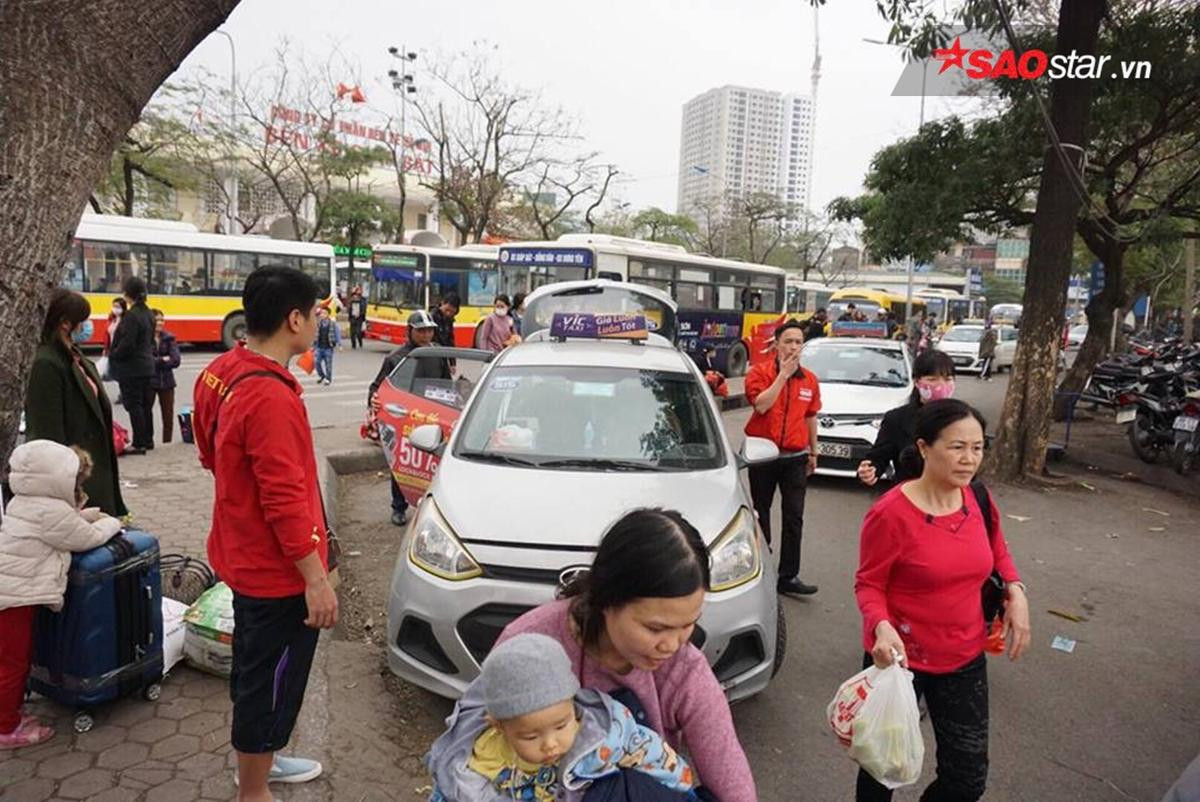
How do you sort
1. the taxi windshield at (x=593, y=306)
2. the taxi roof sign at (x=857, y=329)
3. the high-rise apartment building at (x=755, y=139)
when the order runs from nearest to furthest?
the taxi windshield at (x=593, y=306) < the taxi roof sign at (x=857, y=329) < the high-rise apartment building at (x=755, y=139)

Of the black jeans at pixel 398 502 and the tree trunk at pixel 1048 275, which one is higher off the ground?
the tree trunk at pixel 1048 275

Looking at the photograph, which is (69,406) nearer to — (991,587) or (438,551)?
(438,551)

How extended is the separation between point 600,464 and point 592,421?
0.42m

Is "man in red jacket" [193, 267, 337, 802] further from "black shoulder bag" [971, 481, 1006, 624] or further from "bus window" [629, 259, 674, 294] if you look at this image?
"bus window" [629, 259, 674, 294]

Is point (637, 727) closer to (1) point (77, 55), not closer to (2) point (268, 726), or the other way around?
(2) point (268, 726)

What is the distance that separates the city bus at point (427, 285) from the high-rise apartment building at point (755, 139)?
2796cm

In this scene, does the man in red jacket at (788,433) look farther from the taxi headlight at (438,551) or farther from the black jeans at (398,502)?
the black jeans at (398,502)

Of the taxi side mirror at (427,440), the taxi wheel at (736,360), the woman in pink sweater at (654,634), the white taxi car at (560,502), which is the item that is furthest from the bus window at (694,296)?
the woman in pink sweater at (654,634)

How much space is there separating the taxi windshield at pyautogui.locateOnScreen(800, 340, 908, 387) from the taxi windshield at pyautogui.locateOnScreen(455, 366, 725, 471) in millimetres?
5199

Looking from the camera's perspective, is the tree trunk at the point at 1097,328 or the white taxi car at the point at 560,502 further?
the tree trunk at the point at 1097,328

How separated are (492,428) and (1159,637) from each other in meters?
4.23

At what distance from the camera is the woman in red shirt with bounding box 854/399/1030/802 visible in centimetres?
239

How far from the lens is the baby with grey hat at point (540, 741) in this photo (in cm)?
124

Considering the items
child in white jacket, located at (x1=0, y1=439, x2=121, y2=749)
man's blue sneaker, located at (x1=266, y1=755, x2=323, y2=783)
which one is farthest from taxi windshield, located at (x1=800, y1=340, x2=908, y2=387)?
child in white jacket, located at (x1=0, y1=439, x2=121, y2=749)
